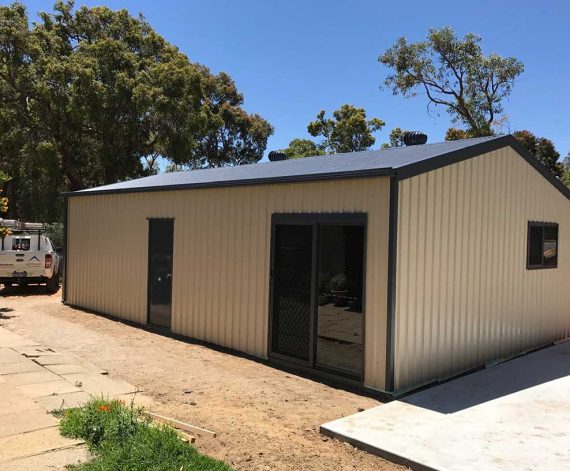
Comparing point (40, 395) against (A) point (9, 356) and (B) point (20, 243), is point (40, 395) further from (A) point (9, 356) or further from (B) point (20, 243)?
(B) point (20, 243)

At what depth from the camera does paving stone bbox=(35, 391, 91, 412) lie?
4.98m

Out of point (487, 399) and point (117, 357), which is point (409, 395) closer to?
point (487, 399)

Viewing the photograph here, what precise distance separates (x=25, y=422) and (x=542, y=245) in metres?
7.74

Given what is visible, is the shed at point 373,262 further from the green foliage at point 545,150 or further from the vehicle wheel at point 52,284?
the green foliage at point 545,150

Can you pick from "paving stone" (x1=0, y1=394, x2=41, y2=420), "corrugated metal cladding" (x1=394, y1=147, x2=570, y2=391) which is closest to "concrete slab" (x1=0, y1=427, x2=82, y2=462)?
"paving stone" (x1=0, y1=394, x2=41, y2=420)

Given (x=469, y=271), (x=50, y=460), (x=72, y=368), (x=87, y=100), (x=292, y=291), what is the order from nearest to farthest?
1. (x=50, y=460)
2. (x=72, y=368)
3. (x=469, y=271)
4. (x=292, y=291)
5. (x=87, y=100)

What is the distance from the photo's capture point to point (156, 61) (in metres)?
23.4

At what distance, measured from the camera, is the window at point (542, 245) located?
8.18 meters

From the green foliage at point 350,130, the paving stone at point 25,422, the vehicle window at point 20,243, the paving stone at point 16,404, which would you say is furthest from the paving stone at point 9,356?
the green foliage at point 350,130

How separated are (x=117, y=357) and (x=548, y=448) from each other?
5.56 m

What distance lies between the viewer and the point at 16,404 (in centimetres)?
498

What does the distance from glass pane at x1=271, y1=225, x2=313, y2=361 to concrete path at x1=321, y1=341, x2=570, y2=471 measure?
1.73 m

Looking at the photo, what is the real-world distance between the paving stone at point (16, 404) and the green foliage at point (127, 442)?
1.81ft

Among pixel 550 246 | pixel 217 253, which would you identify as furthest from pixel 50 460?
pixel 550 246
